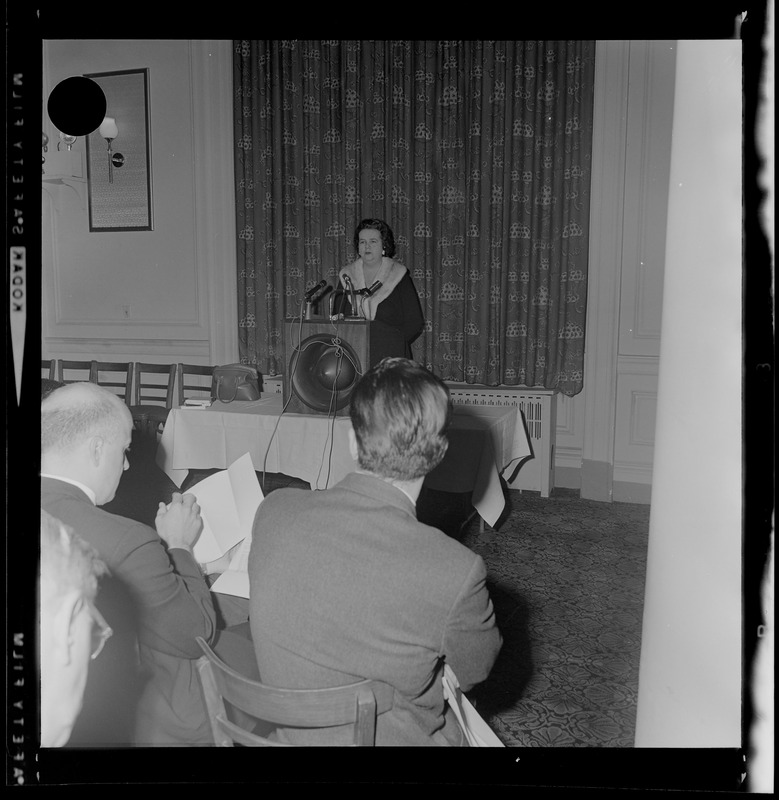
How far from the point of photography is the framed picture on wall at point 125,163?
428 centimetres

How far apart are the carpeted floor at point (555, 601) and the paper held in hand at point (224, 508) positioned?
76cm

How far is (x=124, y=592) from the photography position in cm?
113

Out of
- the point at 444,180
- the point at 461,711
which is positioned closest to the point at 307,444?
the point at 461,711

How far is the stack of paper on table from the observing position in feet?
4.93

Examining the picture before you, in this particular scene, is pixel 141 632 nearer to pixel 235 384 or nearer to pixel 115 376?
pixel 235 384

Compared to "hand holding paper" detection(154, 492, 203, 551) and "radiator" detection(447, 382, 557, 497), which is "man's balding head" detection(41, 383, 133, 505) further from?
"radiator" detection(447, 382, 557, 497)

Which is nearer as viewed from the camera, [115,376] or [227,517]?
[227,517]

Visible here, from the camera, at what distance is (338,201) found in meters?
4.41

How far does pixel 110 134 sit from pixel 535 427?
9.00 ft

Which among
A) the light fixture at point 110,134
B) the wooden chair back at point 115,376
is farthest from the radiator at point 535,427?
the light fixture at point 110,134

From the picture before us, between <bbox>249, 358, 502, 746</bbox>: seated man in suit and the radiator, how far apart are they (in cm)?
313

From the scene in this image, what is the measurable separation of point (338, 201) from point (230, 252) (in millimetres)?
800
